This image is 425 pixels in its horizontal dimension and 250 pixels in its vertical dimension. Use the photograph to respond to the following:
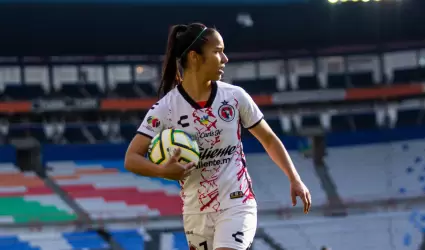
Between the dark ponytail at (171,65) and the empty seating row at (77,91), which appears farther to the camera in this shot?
the empty seating row at (77,91)

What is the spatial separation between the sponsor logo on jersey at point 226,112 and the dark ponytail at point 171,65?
38cm

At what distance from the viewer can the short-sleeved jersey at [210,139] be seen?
12.8 feet

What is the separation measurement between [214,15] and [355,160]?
724 cm

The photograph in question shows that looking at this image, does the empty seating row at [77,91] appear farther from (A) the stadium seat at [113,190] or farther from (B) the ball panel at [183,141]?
(B) the ball panel at [183,141]

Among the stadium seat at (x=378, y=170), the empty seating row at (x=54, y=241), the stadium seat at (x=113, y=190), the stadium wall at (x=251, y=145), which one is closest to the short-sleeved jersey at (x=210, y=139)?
the empty seating row at (x=54, y=241)

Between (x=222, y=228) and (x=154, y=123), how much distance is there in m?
0.77

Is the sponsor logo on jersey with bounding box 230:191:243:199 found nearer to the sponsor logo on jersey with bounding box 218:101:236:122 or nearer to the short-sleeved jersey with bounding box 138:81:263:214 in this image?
the short-sleeved jersey with bounding box 138:81:263:214

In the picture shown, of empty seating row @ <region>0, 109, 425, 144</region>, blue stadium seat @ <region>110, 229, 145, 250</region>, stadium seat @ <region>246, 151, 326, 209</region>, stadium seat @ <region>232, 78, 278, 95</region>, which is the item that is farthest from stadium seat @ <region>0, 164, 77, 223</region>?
stadium seat @ <region>232, 78, 278, 95</region>

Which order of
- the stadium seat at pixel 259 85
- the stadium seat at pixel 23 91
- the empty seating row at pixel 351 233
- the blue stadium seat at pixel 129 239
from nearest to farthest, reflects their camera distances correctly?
the blue stadium seat at pixel 129 239 < the empty seating row at pixel 351 233 < the stadium seat at pixel 23 91 < the stadium seat at pixel 259 85

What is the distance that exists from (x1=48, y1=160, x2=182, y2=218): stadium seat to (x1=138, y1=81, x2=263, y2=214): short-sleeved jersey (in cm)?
1529

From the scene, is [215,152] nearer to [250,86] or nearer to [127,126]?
[127,126]

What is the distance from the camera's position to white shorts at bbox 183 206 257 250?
3838 mm

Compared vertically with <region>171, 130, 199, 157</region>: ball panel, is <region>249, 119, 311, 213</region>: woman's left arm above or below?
below

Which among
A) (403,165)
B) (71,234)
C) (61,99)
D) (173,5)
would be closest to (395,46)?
(403,165)
